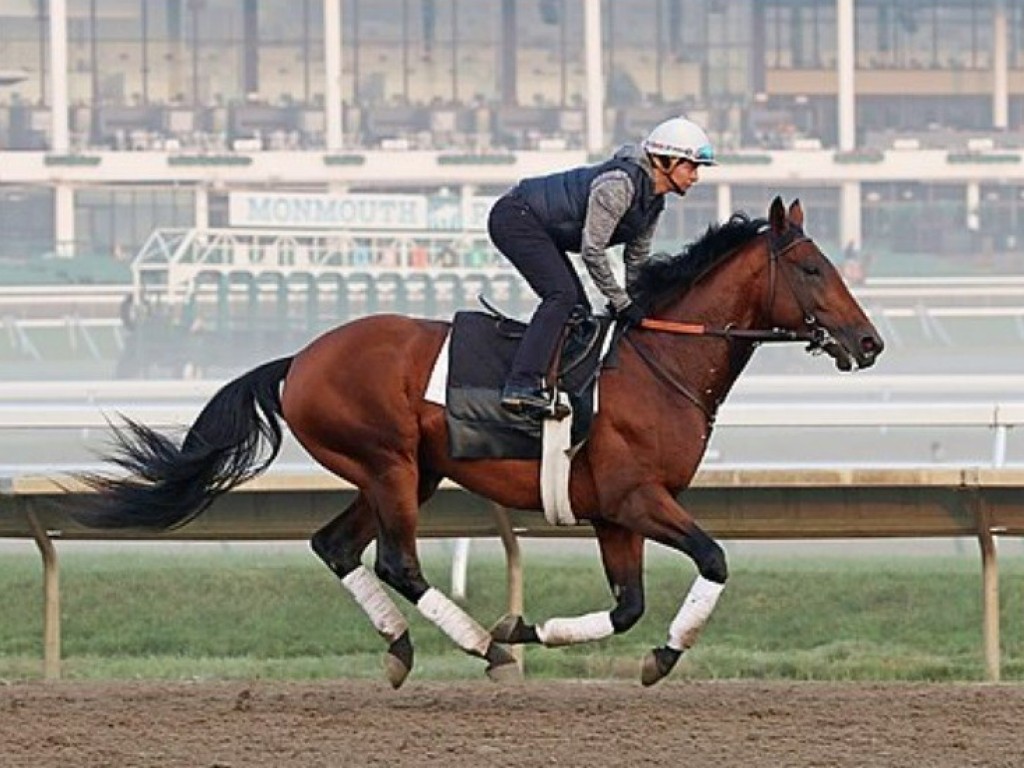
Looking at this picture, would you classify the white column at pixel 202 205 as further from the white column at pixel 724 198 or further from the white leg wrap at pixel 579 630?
the white leg wrap at pixel 579 630

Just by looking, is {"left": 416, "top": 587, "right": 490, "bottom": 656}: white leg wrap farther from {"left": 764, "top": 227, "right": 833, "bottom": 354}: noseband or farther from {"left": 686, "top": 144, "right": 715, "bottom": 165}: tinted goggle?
{"left": 686, "top": 144, "right": 715, "bottom": 165}: tinted goggle

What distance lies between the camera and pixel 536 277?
6.57 metres

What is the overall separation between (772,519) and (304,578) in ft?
9.53

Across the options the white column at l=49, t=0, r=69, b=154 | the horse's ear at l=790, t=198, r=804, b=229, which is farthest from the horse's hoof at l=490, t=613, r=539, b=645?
the white column at l=49, t=0, r=69, b=154

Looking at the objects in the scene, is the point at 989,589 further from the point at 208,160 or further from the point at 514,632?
the point at 208,160

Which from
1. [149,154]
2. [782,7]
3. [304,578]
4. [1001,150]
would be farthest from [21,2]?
[304,578]

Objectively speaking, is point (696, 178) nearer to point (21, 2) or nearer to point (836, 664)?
point (836, 664)

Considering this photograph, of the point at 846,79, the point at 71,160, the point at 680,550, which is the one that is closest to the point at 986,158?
the point at 846,79

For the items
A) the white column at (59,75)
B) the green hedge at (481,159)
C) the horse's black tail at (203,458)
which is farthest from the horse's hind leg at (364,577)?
the green hedge at (481,159)

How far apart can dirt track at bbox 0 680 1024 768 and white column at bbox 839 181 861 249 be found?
37807 mm

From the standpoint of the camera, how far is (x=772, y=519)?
771cm

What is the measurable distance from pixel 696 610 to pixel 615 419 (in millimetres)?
480

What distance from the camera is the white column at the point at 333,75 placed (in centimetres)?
4362

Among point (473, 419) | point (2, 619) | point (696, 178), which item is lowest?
point (2, 619)
